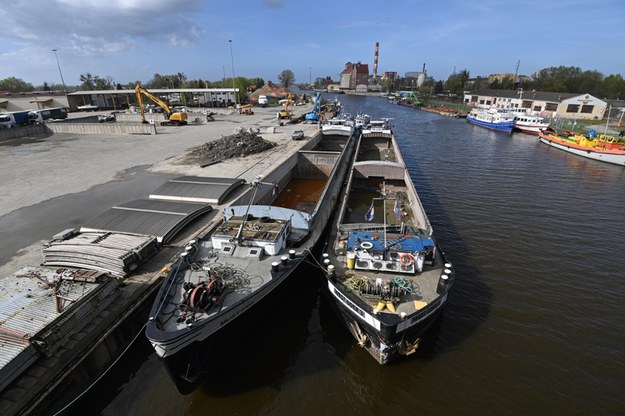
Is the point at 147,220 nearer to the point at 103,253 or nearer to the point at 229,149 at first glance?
the point at 103,253

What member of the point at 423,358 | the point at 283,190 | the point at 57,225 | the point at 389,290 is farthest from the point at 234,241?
the point at 283,190

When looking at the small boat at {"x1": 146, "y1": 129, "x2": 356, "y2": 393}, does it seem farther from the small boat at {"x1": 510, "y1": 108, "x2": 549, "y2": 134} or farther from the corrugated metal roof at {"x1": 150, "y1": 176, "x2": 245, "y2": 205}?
the small boat at {"x1": 510, "y1": 108, "x2": 549, "y2": 134}

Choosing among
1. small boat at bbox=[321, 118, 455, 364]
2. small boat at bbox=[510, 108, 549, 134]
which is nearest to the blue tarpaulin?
small boat at bbox=[321, 118, 455, 364]

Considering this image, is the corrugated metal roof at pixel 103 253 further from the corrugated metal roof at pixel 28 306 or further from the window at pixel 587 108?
Answer: the window at pixel 587 108

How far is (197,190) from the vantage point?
1016 inches

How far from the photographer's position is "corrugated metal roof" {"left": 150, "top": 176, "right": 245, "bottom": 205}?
Result: 25.0 meters

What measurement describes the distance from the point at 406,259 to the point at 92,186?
2939cm

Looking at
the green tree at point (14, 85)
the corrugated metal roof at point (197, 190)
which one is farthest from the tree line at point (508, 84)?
the corrugated metal roof at point (197, 190)

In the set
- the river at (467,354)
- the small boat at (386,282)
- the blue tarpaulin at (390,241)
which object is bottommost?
the river at (467,354)

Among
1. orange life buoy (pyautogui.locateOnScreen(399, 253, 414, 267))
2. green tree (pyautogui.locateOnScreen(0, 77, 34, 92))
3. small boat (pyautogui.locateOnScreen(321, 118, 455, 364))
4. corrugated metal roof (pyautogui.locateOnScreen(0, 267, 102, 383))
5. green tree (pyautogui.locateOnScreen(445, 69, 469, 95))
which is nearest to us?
corrugated metal roof (pyautogui.locateOnScreen(0, 267, 102, 383))

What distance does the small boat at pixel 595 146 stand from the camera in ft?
145

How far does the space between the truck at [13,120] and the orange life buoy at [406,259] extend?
73.5 metres

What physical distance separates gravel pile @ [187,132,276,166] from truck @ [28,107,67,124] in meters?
43.1

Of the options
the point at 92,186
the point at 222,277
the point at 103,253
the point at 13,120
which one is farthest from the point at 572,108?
the point at 13,120
